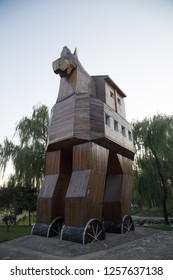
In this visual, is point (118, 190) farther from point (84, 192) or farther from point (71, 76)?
point (71, 76)

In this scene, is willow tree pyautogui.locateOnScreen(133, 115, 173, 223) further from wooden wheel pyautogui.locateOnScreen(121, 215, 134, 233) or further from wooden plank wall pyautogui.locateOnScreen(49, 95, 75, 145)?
wooden plank wall pyautogui.locateOnScreen(49, 95, 75, 145)

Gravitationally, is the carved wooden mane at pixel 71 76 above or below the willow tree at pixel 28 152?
above

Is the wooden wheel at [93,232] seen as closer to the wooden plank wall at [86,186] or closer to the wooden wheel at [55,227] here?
the wooden plank wall at [86,186]

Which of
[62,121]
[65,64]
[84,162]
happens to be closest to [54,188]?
[84,162]

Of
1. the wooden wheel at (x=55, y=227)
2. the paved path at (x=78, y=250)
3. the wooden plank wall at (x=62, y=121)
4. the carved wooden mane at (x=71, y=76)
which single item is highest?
the carved wooden mane at (x=71, y=76)

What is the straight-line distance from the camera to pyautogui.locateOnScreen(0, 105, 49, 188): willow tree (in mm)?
21812

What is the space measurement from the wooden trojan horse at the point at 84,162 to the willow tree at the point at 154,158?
5.93 m

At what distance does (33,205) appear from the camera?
76.0ft

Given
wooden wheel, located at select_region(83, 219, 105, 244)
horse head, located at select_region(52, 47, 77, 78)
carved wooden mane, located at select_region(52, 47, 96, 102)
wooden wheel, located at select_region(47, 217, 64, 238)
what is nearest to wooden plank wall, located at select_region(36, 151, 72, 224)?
wooden wheel, located at select_region(47, 217, 64, 238)

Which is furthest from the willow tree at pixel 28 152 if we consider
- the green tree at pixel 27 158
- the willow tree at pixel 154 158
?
the willow tree at pixel 154 158

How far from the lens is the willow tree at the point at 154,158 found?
71.5 ft

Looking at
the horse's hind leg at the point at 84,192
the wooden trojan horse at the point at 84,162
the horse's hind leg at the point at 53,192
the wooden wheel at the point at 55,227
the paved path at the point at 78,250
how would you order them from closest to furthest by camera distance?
1. the paved path at the point at 78,250
2. the horse's hind leg at the point at 84,192
3. the wooden trojan horse at the point at 84,162
4. the wooden wheel at the point at 55,227
5. the horse's hind leg at the point at 53,192

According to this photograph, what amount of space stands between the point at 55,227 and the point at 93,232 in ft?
10.5
